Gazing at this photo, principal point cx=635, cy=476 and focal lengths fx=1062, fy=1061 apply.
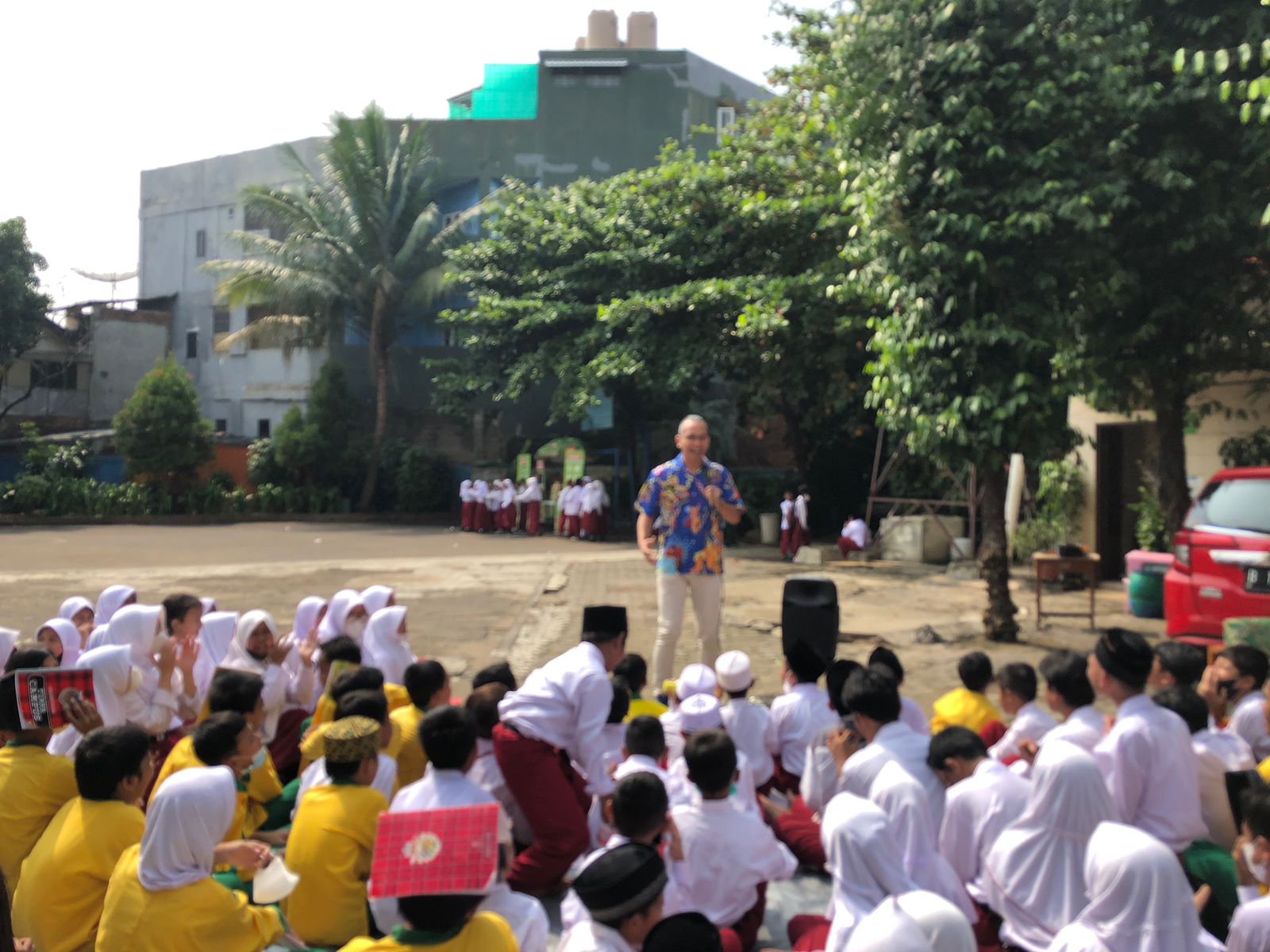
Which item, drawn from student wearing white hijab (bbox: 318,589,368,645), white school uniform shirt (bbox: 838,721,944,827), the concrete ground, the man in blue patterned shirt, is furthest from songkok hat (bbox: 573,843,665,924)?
the man in blue patterned shirt

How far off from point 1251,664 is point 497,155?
26.8 m


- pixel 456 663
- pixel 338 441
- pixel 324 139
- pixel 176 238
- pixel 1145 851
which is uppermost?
pixel 324 139

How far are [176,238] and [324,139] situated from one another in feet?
21.3

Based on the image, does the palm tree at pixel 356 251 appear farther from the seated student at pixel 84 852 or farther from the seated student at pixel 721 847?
the seated student at pixel 721 847

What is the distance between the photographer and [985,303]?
928 centimetres

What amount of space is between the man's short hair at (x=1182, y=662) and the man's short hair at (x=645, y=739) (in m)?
2.59

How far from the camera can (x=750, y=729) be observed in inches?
193

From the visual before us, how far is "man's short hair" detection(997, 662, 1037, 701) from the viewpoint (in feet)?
15.5

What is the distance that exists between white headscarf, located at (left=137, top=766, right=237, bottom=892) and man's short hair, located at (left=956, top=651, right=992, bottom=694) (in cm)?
346

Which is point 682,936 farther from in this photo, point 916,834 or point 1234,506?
point 1234,506

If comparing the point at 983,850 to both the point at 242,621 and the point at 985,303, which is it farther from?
the point at 985,303

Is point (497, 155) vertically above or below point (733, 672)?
above

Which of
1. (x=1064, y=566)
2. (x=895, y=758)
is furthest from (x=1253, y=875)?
(x=1064, y=566)

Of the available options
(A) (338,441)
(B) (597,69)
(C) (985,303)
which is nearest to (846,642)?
(C) (985,303)
